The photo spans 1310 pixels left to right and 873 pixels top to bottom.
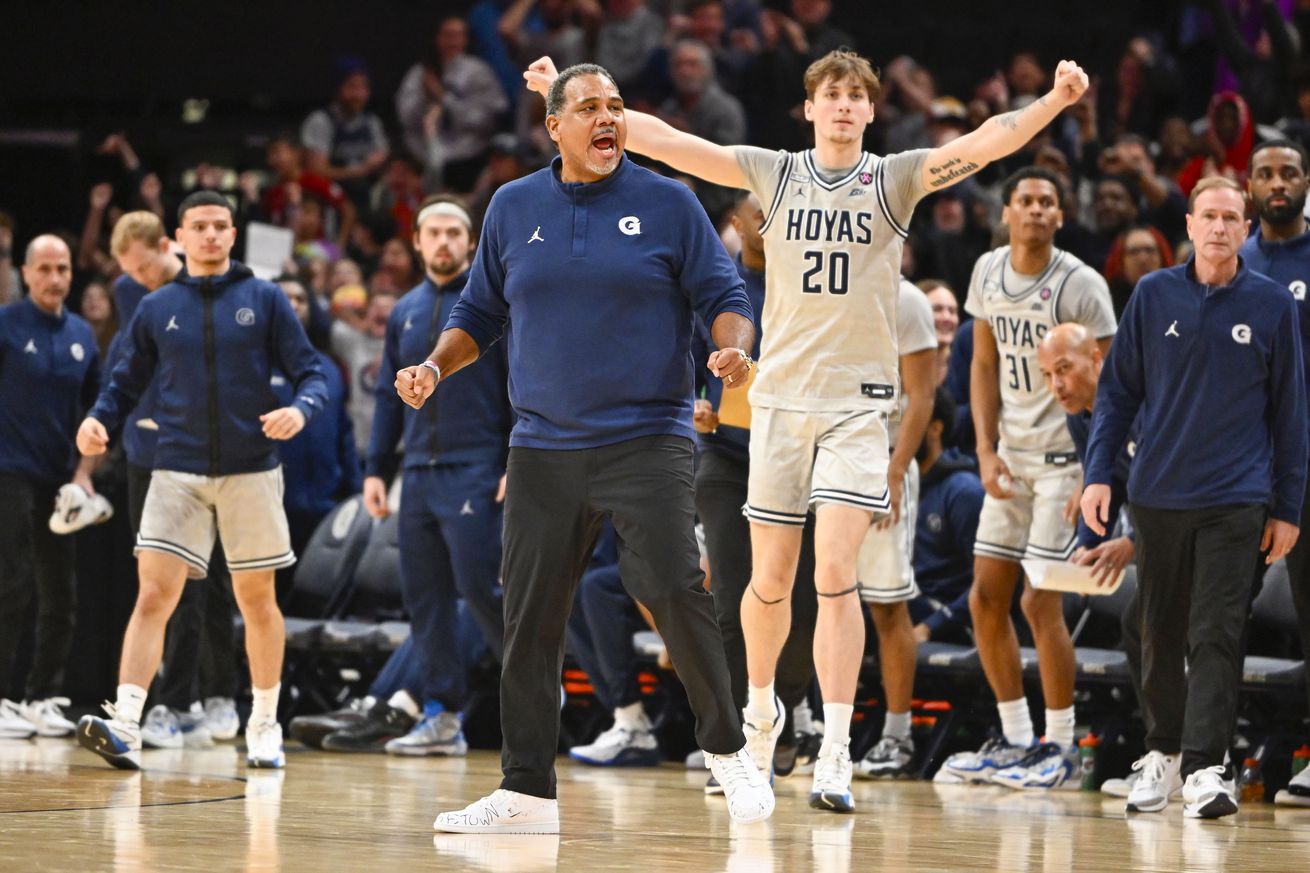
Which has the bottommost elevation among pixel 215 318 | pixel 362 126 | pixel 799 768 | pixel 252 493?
pixel 799 768

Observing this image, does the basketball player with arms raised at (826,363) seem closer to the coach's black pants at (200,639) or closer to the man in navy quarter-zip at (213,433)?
the man in navy quarter-zip at (213,433)

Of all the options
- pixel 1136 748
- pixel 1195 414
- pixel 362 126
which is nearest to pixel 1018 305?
pixel 1195 414

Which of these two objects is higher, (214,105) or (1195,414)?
(214,105)

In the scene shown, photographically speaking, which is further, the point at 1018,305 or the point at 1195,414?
the point at 1018,305

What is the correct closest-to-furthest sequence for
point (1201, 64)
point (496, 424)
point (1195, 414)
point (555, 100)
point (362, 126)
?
point (555, 100) → point (1195, 414) → point (496, 424) → point (1201, 64) → point (362, 126)

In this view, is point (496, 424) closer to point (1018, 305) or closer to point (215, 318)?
point (215, 318)

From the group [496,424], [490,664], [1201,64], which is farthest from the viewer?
[1201,64]

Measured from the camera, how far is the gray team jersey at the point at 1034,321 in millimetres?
7762

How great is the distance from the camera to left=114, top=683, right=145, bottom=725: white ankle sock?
7.47 meters

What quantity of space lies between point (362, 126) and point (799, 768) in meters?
9.16

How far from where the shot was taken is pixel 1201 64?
1373 cm

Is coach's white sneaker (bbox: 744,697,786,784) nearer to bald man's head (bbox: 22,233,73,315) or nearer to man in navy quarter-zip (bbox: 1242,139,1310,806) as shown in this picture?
man in navy quarter-zip (bbox: 1242,139,1310,806)

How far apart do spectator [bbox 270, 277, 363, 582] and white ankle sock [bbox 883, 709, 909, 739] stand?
3833 mm

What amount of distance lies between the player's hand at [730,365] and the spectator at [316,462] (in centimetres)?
564
